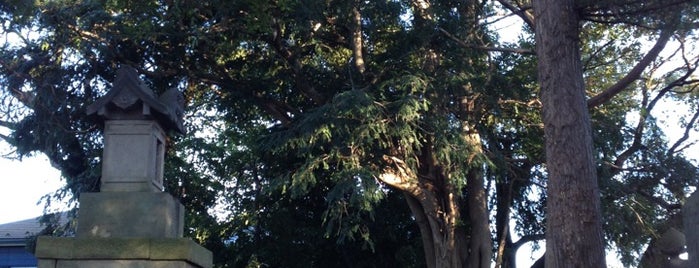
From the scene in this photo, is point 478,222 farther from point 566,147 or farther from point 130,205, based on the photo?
point 130,205

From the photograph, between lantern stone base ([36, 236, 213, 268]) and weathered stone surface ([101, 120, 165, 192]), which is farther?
weathered stone surface ([101, 120, 165, 192])

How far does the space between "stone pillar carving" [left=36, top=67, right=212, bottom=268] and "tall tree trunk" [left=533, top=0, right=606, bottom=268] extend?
4.29 meters

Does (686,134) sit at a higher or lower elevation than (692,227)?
higher

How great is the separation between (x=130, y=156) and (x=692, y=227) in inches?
240

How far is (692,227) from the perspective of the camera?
815cm

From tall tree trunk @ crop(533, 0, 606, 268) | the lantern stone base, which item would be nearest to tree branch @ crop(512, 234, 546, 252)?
tall tree trunk @ crop(533, 0, 606, 268)

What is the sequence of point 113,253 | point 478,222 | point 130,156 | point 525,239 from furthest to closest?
point 525,239
point 478,222
point 130,156
point 113,253

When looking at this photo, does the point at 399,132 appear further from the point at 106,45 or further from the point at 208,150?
the point at 208,150

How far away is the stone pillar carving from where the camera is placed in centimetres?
886

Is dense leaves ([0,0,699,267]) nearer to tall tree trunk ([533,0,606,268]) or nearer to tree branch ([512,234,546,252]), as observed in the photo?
tree branch ([512,234,546,252])

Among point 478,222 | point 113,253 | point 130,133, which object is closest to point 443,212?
point 478,222

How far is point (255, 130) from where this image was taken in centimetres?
1948

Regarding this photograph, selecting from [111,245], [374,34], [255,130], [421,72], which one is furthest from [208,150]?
[111,245]

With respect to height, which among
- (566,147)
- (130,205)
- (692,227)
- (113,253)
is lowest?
(692,227)
